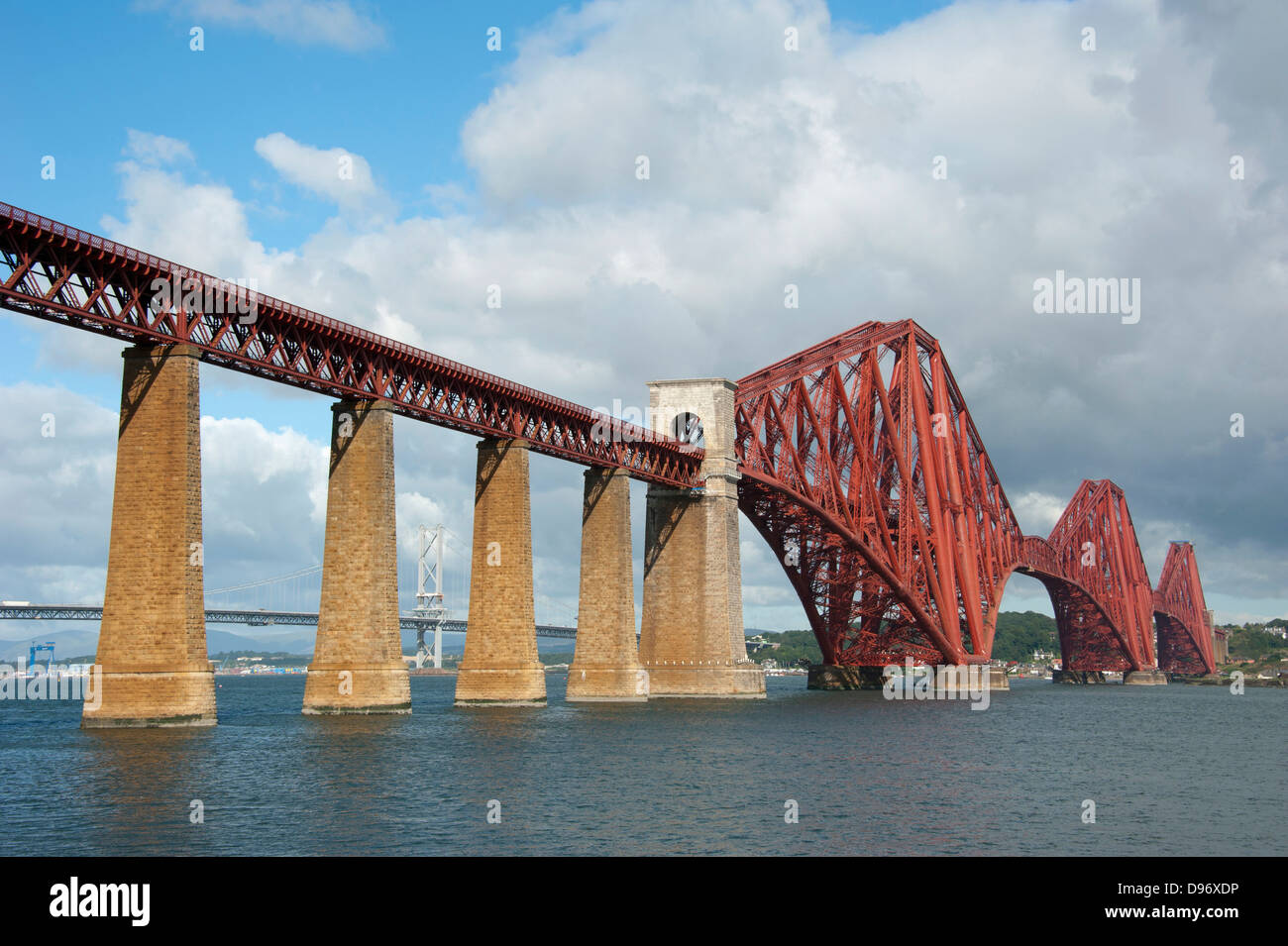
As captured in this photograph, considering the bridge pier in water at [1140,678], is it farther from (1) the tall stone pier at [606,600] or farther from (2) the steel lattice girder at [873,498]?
(1) the tall stone pier at [606,600]

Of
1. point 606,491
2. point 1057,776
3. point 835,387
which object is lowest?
point 1057,776

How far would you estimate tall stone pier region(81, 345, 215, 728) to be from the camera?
146ft

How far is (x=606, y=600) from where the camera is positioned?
254 ft

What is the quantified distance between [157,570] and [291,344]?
1364 cm

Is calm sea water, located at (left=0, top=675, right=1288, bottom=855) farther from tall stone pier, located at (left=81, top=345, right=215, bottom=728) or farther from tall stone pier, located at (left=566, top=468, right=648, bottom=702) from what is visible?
tall stone pier, located at (left=566, top=468, right=648, bottom=702)

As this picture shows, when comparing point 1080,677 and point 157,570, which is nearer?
point 157,570

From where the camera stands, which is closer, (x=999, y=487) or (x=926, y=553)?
(x=926, y=553)

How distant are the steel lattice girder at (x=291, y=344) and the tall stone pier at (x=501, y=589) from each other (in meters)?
2.28

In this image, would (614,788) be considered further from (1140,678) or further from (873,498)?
(1140,678)

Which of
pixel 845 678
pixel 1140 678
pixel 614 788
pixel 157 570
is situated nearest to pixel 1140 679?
pixel 1140 678
